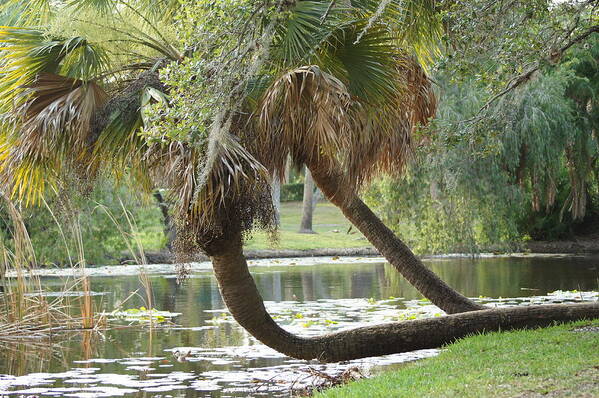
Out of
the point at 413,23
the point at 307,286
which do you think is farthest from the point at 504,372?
the point at 307,286

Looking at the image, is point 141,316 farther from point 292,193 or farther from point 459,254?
point 292,193

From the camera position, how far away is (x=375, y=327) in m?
10.3

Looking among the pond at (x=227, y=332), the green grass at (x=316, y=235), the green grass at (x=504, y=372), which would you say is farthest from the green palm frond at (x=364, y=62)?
the green grass at (x=316, y=235)

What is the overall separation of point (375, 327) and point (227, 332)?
4561 mm

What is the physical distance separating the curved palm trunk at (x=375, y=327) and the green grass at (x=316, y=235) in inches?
756

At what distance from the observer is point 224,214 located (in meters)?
9.19

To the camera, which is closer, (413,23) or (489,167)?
(413,23)

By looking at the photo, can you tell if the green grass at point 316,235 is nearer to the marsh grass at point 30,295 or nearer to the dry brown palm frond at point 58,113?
the marsh grass at point 30,295

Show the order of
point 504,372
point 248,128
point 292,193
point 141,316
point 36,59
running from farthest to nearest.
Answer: point 292,193 < point 141,316 < point 36,59 < point 248,128 < point 504,372

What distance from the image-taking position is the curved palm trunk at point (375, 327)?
10.1 metres

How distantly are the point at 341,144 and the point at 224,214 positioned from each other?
1467 millimetres

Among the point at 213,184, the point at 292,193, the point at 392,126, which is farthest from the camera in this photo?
the point at 292,193

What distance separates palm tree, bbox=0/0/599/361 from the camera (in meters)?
9.01

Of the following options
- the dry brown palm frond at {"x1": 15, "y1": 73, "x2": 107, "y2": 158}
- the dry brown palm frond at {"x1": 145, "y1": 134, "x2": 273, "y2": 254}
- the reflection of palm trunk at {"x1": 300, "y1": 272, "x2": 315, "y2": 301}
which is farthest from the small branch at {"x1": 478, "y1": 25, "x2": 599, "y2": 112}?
the reflection of palm trunk at {"x1": 300, "y1": 272, "x2": 315, "y2": 301}
